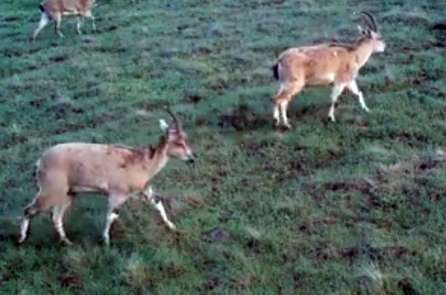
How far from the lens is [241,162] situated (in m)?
12.4

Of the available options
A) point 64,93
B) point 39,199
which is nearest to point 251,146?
point 39,199

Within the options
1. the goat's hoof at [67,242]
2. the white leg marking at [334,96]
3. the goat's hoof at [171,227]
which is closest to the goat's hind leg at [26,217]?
the goat's hoof at [67,242]

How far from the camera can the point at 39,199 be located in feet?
33.1

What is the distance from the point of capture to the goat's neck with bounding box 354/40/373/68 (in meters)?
14.2

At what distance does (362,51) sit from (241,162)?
10.6ft

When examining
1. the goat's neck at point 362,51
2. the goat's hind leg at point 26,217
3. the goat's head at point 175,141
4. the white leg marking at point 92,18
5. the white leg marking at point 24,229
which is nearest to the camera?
the goat's hind leg at point 26,217

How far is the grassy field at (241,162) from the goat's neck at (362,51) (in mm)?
715

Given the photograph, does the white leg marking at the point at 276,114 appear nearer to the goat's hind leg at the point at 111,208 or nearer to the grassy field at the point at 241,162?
the grassy field at the point at 241,162

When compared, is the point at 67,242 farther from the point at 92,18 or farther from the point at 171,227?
the point at 92,18

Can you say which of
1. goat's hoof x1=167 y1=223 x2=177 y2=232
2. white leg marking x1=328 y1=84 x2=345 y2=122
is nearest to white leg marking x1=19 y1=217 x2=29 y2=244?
goat's hoof x1=167 y1=223 x2=177 y2=232

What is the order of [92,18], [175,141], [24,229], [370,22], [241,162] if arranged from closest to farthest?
[24,229] → [175,141] → [241,162] → [370,22] → [92,18]

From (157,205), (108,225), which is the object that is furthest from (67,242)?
(157,205)

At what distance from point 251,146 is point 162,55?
6.61m

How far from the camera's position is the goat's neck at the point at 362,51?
46.6 ft
